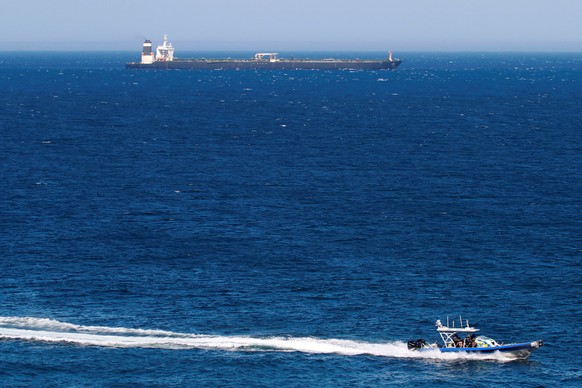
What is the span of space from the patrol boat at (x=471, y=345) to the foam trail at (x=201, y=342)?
538mm

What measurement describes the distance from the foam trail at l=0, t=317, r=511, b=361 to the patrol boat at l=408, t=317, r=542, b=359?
538 mm

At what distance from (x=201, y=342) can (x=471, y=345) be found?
2817cm

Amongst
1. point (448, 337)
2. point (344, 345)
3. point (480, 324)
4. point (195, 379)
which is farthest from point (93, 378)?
point (480, 324)

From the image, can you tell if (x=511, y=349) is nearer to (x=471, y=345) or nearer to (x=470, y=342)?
(x=471, y=345)

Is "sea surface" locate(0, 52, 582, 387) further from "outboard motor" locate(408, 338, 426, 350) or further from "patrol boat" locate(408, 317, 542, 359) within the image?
"patrol boat" locate(408, 317, 542, 359)

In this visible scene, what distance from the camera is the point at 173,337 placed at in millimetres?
102000

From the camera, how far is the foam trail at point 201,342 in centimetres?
9862

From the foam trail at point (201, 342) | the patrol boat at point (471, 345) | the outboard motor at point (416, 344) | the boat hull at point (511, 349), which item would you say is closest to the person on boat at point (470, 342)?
the patrol boat at point (471, 345)

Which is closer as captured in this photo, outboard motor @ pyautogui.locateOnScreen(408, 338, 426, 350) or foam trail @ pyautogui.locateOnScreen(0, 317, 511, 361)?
outboard motor @ pyautogui.locateOnScreen(408, 338, 426, 350)

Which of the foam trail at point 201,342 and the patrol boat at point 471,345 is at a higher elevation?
the patrol boat at point 471,345

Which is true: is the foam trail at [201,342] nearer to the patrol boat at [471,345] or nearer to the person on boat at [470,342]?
the patrol boat at [471,345]

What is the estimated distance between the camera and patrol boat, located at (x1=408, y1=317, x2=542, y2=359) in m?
96.3

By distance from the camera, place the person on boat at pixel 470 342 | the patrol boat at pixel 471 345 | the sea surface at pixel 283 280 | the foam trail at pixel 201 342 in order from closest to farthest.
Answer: the sea surface at pixel 283 280 < the patrol boat at pixel 471 345 < the person on boat at pixel 470 342 < the foam trail at pixel 201 342

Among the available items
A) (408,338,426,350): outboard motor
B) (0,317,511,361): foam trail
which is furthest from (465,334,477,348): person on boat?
(408,338,426,350): outboard motor
